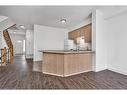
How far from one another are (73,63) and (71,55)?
1.04 ft

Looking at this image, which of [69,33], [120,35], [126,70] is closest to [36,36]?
[69,33]

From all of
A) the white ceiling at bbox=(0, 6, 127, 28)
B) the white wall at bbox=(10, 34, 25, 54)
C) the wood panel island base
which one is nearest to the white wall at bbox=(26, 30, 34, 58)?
the white ceiling at bbox=(0, 6, 127, 28)

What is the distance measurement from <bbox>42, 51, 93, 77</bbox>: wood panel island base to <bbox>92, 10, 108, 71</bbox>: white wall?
377 millimetres

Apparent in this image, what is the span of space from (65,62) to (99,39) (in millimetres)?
1859

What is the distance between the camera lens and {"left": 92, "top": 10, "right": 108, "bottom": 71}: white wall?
4.94m

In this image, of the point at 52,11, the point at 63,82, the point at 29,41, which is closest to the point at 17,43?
the point at 29,41

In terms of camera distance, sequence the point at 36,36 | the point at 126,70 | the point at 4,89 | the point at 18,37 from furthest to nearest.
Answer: the point at 18,37, the point at 36,36, the point at 126,70, the point at 4,89

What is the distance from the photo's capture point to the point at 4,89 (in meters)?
2.84

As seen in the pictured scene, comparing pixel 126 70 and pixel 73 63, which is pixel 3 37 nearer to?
pixel 73 63

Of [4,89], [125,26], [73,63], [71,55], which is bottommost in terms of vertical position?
[4,89]

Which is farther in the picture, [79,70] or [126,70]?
[79,70]

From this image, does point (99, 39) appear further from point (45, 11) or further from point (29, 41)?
point (29, 41)

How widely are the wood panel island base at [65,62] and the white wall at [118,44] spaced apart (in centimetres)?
103

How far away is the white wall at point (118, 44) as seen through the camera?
4.48 m
